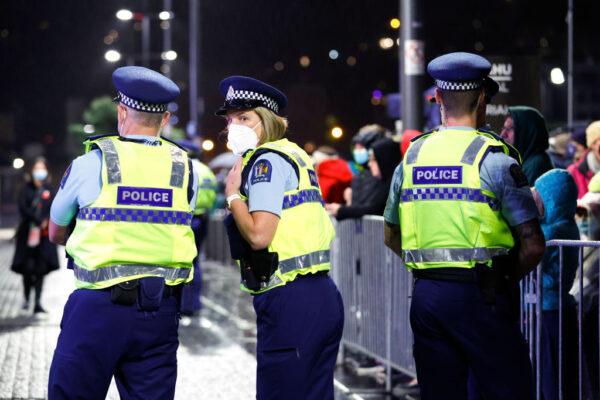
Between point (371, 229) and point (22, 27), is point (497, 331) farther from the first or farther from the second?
point (22, 27)

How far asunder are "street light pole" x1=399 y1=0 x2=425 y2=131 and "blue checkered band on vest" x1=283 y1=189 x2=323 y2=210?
6.17 meters

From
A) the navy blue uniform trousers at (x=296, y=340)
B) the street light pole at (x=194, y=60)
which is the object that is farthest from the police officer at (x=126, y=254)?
the street light pole at (x=194, y=60)

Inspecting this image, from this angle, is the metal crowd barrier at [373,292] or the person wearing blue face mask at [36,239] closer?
the metal crowd barrier at [373,292]

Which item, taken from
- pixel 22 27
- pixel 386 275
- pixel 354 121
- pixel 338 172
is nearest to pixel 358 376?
pixel 386 275

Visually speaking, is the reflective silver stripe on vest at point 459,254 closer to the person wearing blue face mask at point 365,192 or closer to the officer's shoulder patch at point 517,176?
the officer's shoulder patch at point 517,176

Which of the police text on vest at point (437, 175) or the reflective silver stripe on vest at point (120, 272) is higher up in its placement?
the police text on vest at point (437, 175)

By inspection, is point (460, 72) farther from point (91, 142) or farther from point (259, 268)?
point (91, 142)

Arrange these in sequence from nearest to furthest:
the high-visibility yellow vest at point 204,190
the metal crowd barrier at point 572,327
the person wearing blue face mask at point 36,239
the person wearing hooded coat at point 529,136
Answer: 1. the metal crowd barrier at point 572,327
2. the person wearing hooded coat at point 529,136
3. the high-visibility yellow vest at point 204,190
4. the person wearing blue face mask at point 36,239

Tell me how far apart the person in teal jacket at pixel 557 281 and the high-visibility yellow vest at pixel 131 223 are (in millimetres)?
2519

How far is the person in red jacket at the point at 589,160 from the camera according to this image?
29.9 ft

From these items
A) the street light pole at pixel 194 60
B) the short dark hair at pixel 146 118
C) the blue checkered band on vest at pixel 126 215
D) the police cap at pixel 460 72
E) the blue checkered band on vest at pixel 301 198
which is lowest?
the blue checkered band on vest at pixel 126 215

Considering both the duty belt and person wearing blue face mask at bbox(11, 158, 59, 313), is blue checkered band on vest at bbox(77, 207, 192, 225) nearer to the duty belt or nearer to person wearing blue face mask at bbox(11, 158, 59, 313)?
the duty belt

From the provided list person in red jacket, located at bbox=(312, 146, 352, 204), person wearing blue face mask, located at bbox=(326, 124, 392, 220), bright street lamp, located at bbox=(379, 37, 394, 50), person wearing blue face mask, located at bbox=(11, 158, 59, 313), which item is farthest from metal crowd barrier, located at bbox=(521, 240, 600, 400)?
bright street lamp, located at bbox=(379, 37, 394, 50)

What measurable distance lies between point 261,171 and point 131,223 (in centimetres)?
60
